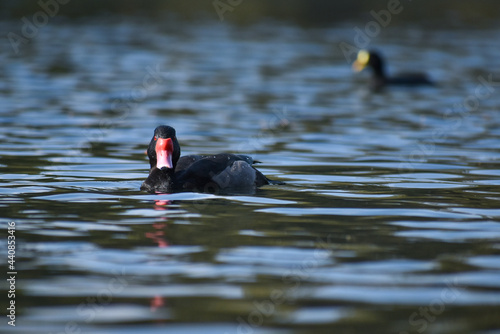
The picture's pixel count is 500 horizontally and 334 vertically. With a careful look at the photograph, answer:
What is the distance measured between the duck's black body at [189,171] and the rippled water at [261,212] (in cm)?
29

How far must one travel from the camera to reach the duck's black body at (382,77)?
88.2ft

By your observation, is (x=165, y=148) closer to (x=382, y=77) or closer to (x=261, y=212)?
(x=261, y=212)

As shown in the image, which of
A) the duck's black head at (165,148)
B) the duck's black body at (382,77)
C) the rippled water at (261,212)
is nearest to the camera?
the rippled water at (261,212)

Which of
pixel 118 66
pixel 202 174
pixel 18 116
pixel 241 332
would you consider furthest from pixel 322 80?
pixel 241 332

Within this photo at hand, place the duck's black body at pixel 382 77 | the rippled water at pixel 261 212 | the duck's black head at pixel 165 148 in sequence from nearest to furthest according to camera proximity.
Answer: the rippled water at pixel 261 212
the duck's black head at pixel 165 148
the duck's black body at pixel 382 77

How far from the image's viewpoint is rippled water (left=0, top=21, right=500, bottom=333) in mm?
6574

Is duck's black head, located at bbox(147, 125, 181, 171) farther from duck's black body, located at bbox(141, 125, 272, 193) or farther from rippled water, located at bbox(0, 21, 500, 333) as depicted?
rippled water, located at bbox(0, 21, 500, 333)

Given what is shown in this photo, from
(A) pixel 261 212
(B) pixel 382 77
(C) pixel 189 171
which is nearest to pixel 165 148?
(C) pixel 189 171

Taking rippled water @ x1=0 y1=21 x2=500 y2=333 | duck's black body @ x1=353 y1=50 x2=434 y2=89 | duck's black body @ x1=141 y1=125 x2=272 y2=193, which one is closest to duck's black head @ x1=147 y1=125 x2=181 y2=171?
duck's black body @ x1=141 y1=125 x2=272 y2=193

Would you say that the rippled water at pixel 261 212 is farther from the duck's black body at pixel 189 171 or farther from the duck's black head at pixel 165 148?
the duck's black head at pixel 165 148

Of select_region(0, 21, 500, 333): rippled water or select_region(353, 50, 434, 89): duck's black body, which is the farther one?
select_region(353, 50, 434, 89): duck's black body

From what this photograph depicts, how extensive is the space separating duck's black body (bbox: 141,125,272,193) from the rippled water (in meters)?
0.29

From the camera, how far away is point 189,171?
37.2ft

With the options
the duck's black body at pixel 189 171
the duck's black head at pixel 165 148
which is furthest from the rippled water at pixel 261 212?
the duck's black head at pixel 165 148
